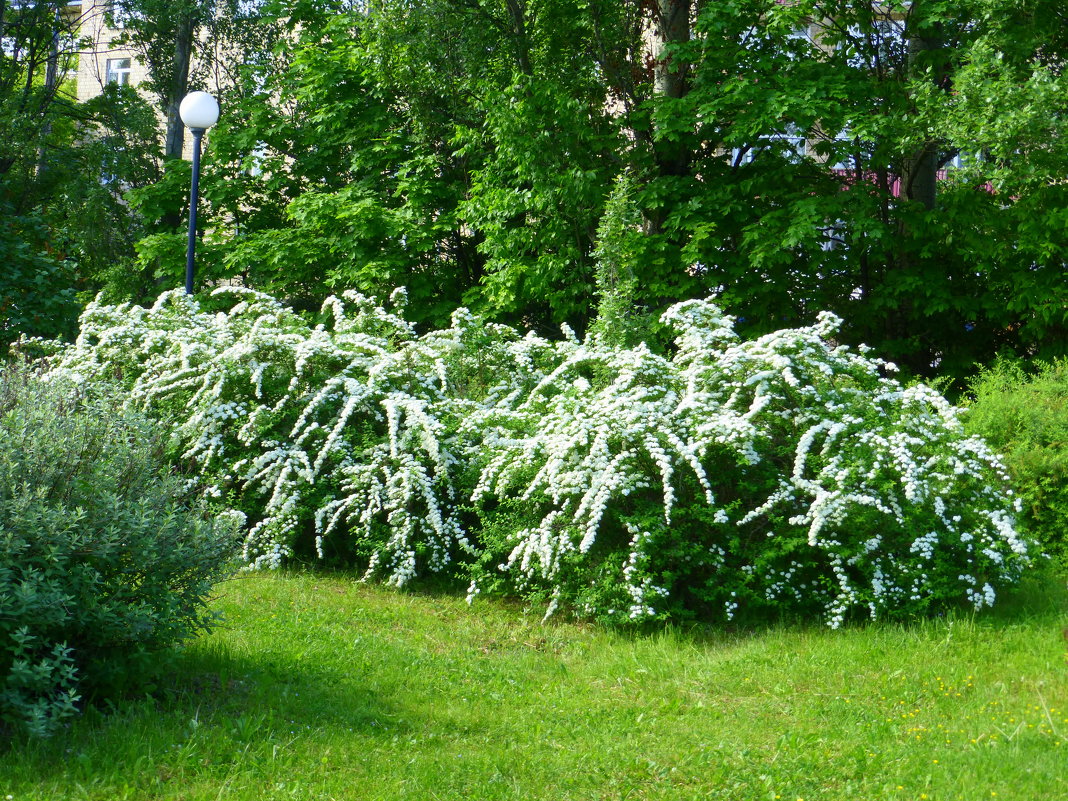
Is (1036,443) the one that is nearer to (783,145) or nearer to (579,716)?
(579,716)

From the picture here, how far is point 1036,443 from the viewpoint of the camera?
766 centimetres

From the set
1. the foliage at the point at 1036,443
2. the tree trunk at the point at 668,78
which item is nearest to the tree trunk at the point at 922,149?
the tree trunk at the point at 668,78

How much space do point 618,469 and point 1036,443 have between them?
11.3 feet

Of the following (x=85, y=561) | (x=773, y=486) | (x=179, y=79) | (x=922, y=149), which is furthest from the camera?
(x=179, y=79)

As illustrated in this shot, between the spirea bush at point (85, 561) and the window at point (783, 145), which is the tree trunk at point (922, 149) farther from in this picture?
the spirea bush at point (85, 561)

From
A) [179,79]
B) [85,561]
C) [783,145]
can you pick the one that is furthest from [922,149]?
[179,79]

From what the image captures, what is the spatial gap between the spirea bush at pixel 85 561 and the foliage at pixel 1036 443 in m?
5.68

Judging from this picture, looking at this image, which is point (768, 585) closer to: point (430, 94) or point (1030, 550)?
point (1030, 550)

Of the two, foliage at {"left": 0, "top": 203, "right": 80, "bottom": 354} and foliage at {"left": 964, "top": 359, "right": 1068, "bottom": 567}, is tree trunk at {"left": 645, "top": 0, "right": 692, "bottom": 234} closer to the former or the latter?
foliage at {"left": 964, "top": 359, "right": 1068, "bottom": 567}

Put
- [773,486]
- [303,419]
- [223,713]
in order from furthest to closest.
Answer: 1. [303,419]
2. [773,486]
3. [223,713]

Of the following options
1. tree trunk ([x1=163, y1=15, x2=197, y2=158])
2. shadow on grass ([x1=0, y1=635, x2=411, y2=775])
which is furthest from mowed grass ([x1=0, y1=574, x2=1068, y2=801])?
tree trunk ([x1=163, y1=15, x2=197, y2=158])

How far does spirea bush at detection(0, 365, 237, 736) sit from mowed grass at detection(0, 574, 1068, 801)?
220 millimetres

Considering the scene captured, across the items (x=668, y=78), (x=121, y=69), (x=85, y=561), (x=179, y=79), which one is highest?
(x=121, y=69)

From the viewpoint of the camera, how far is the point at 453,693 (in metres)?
5.07
